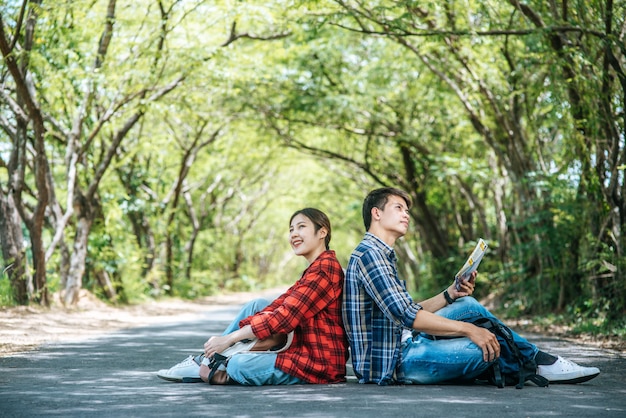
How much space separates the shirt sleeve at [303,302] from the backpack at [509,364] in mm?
1012

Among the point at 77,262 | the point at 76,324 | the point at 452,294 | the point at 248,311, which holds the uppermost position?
the point at 77,262

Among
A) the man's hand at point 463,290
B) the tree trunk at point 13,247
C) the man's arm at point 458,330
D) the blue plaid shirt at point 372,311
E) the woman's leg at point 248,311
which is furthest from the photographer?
the tree trunk at point 13,247

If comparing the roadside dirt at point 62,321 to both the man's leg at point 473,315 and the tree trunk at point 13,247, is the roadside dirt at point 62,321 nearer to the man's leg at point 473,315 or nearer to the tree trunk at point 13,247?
the tree trunk at point 13,247

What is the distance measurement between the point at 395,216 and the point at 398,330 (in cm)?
79

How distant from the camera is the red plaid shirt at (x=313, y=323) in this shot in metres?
5.45

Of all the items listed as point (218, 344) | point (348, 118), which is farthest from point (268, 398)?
point (348, 118)

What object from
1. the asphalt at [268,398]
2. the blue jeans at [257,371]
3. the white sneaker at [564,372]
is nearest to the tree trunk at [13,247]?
the asphalt at [268,398]

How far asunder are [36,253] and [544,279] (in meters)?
9.43

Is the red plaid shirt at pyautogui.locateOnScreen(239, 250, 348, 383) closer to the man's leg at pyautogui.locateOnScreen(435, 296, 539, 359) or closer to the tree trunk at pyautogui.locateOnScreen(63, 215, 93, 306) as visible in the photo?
the man's leg at pyautogui.locateOnScreen(435, 296, 539, 359)

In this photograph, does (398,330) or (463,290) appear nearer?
(398,330)

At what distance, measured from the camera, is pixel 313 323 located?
559 centimetres

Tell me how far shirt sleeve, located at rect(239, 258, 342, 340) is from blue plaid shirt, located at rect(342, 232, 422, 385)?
126mm

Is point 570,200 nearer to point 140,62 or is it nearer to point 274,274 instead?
point 140,62

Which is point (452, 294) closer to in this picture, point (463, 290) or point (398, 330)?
point (463, 290)
